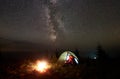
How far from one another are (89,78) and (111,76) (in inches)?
71.1

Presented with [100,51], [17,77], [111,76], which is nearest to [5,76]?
[17,77]

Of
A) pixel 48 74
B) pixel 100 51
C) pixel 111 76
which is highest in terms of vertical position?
pixel 100 51

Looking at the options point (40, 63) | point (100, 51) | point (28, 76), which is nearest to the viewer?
point (28, 76)

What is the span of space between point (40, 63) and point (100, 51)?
16827 millimetres

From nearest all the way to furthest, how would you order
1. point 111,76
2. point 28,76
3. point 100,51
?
point 111,76
point 28,76
point 100,51

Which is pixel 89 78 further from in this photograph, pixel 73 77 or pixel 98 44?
pixel 98 44

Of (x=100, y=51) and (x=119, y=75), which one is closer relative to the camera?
(x=119, y=75)

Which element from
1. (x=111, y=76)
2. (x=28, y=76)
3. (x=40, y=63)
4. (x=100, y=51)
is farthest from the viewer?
(x=100, y=51)

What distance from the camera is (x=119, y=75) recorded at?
17.3 metres

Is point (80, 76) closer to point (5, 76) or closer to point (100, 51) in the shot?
point (5, 76)

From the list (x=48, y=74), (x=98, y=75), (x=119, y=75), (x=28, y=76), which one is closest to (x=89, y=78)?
(x=98, y=75)

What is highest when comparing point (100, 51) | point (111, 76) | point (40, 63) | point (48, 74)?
point (100, 51)

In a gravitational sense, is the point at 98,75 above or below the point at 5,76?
below

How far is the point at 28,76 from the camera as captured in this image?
19.0m
